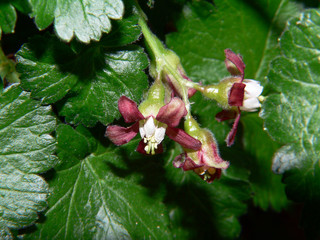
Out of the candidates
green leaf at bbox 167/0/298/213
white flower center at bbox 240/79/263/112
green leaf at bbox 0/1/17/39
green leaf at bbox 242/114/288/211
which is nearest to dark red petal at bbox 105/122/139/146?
white flower center at bbox 240/79/263/112

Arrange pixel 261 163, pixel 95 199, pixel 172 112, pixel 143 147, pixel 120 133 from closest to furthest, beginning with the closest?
pixel 172 112
pixel 120 133
pixel 143 147
pixel 95 199
pixel 261 163

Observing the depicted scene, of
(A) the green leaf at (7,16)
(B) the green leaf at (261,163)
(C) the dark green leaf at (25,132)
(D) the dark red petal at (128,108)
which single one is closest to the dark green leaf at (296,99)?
(B) the green leaf at (261,163)

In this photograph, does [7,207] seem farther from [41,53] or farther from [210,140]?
[210,140]

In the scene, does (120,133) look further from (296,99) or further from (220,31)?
(220,31)

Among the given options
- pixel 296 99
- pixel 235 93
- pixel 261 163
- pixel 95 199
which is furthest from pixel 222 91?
pixel 261 163

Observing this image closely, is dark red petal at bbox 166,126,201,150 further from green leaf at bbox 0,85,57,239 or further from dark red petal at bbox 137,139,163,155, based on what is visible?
green leaf at bbox 0,85,57,239

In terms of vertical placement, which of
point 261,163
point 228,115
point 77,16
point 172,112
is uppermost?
point 77,16

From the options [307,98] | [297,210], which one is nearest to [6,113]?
[307,98]

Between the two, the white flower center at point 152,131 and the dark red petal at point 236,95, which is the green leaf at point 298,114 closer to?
the dark red petal at point 236,95
